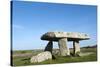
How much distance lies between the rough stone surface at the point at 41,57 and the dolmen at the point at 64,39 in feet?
0.19

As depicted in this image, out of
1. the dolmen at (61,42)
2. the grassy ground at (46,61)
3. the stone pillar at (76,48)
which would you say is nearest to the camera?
the grassy ground at (46,61)

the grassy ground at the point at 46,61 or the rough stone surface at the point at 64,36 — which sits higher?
the rough stone surface at the point at 64,36

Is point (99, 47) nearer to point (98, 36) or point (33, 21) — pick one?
point (98, 36)

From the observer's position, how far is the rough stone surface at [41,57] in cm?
267

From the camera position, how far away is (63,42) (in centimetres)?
279

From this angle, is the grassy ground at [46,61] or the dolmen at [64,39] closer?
the grassy ground at [46,61]

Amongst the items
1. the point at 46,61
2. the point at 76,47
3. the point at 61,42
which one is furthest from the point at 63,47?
the point at 46,61

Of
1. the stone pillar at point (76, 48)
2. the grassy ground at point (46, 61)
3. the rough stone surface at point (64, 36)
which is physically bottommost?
the grassy ground at point (46, 61)

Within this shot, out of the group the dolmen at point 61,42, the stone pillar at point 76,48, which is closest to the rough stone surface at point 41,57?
the dolmen at point 61,42

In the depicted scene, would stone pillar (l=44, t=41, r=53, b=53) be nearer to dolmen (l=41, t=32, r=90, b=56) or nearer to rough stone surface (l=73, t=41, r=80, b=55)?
dolmen (l=41, t=32, r=90, b=56)

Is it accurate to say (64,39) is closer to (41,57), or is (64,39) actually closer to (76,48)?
(76,48)

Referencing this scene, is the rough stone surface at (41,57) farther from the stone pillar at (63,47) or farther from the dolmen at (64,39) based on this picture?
the stone pillar at (63,47)

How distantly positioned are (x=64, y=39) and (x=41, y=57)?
378mm

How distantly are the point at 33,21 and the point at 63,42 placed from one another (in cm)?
47
